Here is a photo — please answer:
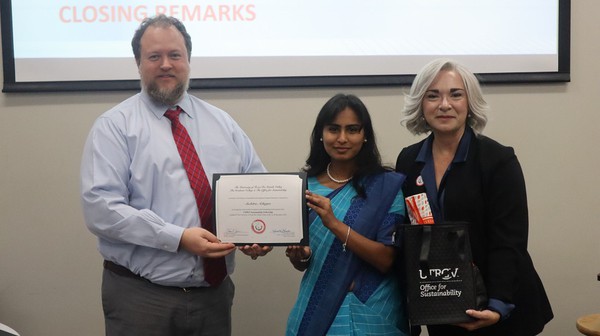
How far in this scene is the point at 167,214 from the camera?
5.89 feet

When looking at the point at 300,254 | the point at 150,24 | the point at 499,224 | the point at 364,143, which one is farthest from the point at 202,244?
the point at 499,224

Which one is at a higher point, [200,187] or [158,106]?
[158,106]

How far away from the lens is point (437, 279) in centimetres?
162

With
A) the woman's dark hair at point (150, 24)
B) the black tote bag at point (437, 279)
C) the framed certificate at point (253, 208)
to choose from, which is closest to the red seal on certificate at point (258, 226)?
the framed certificate at point (253, 208)

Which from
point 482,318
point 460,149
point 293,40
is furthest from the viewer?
point 293,40

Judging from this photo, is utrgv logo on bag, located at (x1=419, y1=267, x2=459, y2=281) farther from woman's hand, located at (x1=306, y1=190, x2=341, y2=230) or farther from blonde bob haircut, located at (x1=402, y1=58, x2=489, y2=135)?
blonde bob haircut, located at (x1=402, y1=58, x2=489, y2=135)

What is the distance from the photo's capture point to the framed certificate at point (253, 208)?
1738 millimetres

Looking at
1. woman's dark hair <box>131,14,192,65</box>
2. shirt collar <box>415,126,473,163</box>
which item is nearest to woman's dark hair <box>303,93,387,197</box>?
shirt collar <box>415,126,473,163</box>

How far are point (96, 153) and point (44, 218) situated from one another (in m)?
1.02

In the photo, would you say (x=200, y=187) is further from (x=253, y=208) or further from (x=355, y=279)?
(x=355, y=279)

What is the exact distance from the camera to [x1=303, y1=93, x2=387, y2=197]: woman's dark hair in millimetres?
1782

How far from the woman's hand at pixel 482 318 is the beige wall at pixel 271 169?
3.78ft

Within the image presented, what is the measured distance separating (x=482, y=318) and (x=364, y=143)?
574mm

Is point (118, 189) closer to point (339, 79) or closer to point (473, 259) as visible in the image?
point (473, 259)
